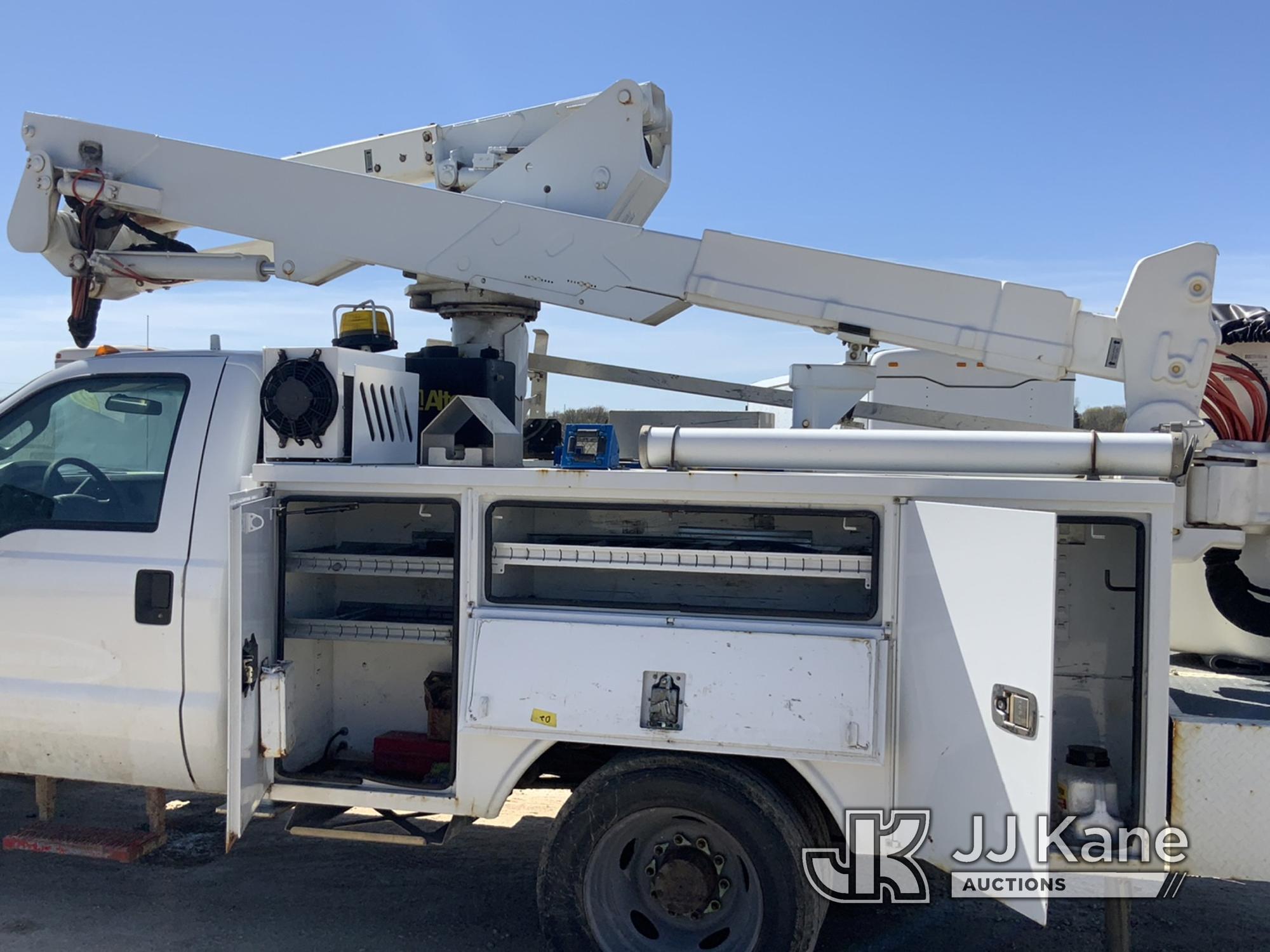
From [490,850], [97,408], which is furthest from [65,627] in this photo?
[490,850]

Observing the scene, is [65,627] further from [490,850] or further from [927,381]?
[927,381]

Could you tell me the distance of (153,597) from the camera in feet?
12.2

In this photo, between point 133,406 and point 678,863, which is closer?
point 678,863

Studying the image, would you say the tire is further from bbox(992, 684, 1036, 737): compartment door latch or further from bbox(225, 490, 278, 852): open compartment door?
bbox(225, 490, 278, 852): open compartment door

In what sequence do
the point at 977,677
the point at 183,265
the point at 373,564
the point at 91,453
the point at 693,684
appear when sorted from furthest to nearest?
the point at 183,265
the point at 91,453
the point at 373,564
the point at 693,684
the point at 977,677

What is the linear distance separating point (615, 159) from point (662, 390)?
166 centimetres

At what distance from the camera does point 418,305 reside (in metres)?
5.49

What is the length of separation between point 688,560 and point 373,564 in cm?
122

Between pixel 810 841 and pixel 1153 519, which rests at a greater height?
pixel 1153 519

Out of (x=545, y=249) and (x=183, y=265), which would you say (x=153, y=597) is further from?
(x=545, y=249)

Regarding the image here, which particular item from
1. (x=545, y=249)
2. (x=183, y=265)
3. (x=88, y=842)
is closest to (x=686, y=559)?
(x=545, y=249)

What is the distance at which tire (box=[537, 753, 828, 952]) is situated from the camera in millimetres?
3236

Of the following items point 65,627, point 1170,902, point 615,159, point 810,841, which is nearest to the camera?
point 810,841

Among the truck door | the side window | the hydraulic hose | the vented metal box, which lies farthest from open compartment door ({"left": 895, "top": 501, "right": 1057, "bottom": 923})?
the side window
